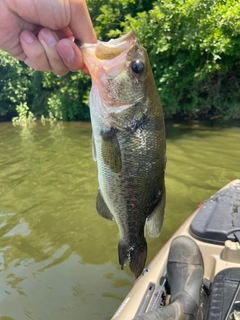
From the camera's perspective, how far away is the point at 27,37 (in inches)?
68.7

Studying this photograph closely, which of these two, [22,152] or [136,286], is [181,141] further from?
[136,286]

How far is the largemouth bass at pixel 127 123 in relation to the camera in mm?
1593

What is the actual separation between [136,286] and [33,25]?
2275mm

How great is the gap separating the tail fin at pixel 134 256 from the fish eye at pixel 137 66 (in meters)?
0.84

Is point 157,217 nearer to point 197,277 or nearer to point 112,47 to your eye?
point 112,47

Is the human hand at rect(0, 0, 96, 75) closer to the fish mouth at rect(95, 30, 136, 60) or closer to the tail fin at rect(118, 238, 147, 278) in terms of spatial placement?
the fish mouth at rect(95, 30, 136, 60)

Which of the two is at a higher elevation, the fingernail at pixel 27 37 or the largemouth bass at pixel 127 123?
the fingernail at pixel 27 37

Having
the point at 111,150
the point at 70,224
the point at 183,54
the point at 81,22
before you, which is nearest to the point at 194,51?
the point at 183,54

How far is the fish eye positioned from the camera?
5.24ft

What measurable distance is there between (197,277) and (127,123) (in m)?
1.64

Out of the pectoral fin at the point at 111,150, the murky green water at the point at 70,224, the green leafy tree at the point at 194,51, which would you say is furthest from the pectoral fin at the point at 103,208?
the green leafy tree at the point at 194,51

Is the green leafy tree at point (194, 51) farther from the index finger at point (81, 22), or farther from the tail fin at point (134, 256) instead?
the tail fin at point (134, 256)

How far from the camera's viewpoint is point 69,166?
8.61 metres

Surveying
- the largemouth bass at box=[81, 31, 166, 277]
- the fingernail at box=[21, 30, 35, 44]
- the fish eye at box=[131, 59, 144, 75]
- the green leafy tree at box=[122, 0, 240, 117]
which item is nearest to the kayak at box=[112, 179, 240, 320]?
the largemouth bass at box=[81, 31, 166, 277]
